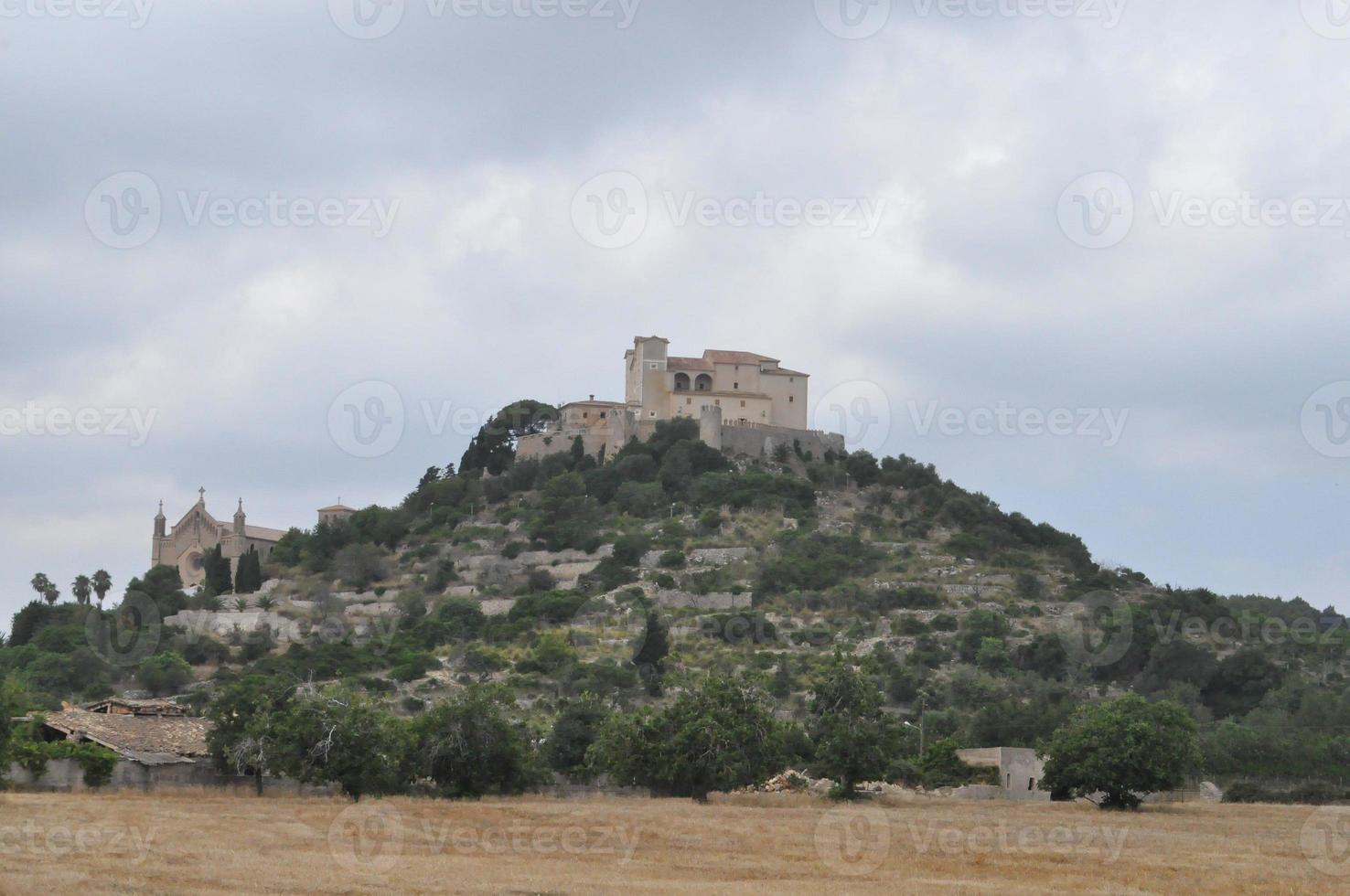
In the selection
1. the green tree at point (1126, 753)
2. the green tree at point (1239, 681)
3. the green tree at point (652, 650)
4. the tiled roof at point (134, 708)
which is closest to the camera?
Answer: the green tree at point (1126, 753)

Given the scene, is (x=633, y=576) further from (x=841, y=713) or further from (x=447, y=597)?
(x=841, y=713)

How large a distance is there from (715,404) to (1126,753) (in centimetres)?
5943

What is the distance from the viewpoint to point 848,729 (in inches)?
1843

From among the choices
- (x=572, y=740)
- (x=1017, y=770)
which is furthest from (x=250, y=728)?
(x=1017, y=770)

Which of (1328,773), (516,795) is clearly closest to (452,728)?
(516,795)

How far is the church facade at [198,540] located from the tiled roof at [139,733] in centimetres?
5419

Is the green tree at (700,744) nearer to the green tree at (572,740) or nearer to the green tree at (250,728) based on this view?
the green tree at (572,740)

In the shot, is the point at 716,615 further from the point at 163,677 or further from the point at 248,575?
the point at 248,575

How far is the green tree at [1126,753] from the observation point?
43938 mm

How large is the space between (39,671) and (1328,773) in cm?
5704

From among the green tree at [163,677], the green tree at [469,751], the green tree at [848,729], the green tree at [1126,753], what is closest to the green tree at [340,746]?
the green tree at [469,751]

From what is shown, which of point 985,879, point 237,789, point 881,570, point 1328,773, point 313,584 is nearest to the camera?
point 985,879

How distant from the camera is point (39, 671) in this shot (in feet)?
243

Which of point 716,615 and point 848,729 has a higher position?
point 716,615
